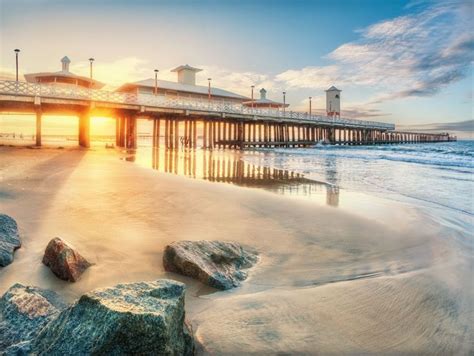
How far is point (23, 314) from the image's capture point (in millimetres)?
2115

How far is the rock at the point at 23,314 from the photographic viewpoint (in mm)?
1952

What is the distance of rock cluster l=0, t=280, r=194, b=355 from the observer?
1632 millimetres

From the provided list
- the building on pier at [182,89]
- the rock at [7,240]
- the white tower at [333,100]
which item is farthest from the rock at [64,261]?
the white tower at [333,100]

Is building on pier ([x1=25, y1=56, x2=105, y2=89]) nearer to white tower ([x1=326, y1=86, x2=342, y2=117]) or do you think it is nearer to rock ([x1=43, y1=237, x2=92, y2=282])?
rock ([x1=43, y1=237, x2=92, y2=282])

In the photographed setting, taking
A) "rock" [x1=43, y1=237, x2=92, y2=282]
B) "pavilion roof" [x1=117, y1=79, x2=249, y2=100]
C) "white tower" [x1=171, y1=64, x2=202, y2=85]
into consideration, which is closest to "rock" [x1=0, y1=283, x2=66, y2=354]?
"rock" [x1=43, y1=237, x2=92, y2=282]

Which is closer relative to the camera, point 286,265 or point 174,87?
point 286,265

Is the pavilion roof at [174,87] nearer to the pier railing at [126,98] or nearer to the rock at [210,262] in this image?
the pier railing at [126,98]

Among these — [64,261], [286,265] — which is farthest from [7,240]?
[286,265]

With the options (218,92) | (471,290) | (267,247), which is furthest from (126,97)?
(471,290)

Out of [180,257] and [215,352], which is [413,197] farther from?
[215,352]

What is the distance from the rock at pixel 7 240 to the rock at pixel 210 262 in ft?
4.65

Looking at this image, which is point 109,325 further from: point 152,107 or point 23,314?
point 152,107

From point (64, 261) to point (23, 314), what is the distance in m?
0.85

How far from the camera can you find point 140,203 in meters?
6.09
